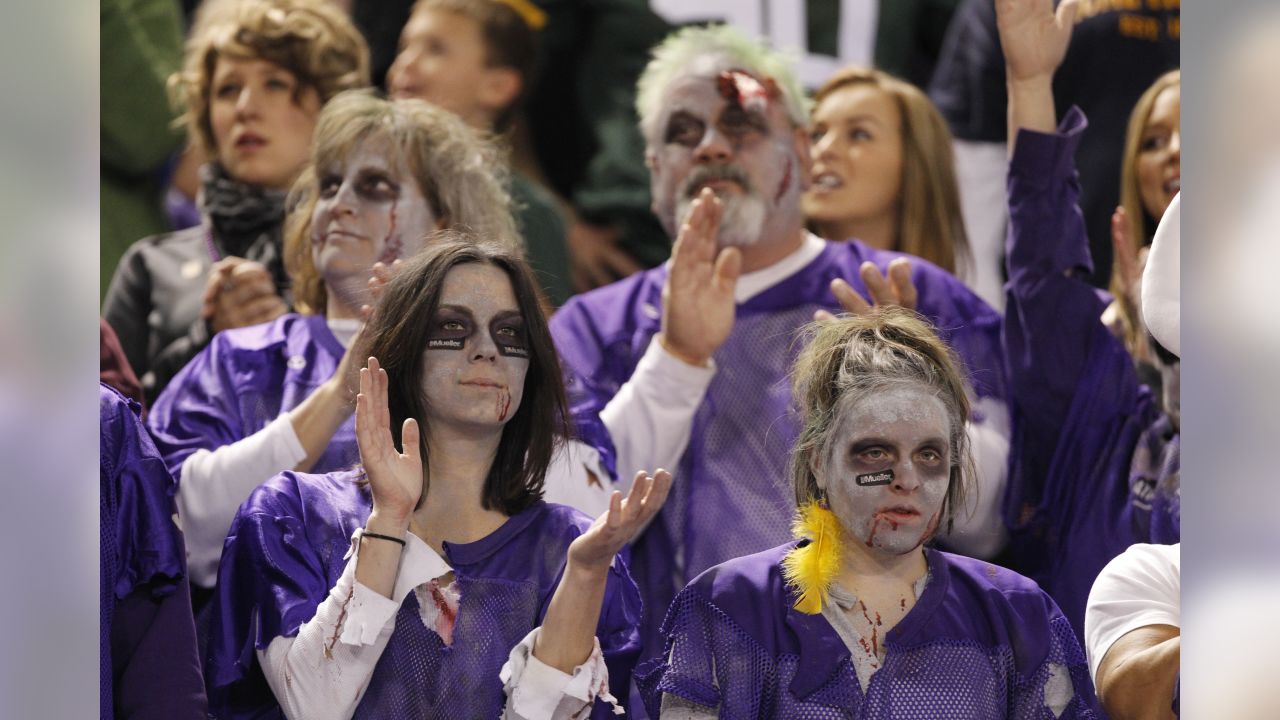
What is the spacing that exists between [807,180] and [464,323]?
1.17 m

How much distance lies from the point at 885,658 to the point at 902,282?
0.90m

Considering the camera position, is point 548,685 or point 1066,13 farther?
point 1066,13

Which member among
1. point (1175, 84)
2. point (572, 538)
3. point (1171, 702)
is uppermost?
point (1175, 84)

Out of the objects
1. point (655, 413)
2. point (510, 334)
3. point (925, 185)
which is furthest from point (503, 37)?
point (510, 334)

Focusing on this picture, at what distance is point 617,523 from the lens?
2.24 meters

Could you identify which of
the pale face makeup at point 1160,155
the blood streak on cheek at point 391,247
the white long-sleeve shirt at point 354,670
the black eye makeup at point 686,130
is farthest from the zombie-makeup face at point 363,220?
the pale face makeup at point 1160,155

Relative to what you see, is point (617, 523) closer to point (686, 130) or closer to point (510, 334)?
point (510, 334)

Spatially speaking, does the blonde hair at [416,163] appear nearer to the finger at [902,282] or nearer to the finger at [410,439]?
the finger at [902,282]

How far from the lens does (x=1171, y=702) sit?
7.72ft

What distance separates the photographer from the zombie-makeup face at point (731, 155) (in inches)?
134

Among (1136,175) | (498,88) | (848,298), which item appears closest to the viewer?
(848,298)

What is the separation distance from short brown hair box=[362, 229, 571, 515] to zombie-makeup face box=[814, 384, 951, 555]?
42cm
